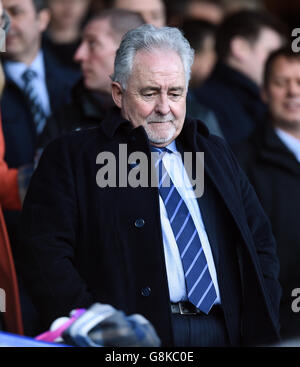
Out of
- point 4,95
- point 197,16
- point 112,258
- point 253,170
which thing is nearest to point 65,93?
point 4,95

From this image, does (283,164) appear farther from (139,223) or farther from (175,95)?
(139,223)

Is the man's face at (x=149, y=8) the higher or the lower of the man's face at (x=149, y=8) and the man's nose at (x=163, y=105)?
the higher

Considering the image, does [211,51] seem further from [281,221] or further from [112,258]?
[112,258]

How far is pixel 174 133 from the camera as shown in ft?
10.5

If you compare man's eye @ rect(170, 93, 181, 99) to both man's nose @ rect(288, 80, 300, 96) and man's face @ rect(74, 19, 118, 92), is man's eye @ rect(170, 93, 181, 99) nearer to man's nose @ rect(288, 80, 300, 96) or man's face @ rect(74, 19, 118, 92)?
man's face @ rect(74, 19, 118, 92)

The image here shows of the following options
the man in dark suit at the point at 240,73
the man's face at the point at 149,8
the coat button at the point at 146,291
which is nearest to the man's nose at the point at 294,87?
the man in dark suit at the point at 240,73

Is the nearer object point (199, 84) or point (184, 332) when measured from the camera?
point (184, 332)

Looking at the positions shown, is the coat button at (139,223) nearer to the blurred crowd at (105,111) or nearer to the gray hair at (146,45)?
the gray hair at (146,45)

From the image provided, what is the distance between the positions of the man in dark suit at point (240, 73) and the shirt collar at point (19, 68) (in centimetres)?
115

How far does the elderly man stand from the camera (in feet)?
10.1

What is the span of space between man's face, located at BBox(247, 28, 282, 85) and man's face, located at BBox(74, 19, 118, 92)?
1.60 meters

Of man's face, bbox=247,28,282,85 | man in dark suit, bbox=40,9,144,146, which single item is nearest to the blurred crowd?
man in dark suit, bbox=40,9,144,146

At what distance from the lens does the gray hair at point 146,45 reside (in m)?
3.17

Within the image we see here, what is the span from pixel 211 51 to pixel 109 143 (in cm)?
320
